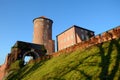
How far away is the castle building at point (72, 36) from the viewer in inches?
1950

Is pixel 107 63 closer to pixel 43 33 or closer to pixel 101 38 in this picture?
pixel 101 38

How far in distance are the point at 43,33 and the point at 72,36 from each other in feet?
26.1

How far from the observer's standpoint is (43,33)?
5278 cm

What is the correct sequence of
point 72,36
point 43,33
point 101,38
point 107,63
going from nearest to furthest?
point 107,63, point 101,38, point 72,36, point 43,33

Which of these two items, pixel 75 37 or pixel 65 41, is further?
pixel 65 41

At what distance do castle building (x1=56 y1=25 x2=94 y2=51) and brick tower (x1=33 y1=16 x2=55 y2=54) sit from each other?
132 inches

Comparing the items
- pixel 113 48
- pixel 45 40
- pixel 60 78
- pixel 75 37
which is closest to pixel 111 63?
pixel 113 48

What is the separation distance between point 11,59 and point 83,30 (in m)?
28.0

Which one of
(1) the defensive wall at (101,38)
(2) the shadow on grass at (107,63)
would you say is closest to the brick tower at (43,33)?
(1) the defensive wall at (101,38)

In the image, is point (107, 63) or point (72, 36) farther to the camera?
point (72, 36)

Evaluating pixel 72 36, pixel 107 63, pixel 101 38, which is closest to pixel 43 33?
pixel 72 36

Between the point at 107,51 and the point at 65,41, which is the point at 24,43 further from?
the point at 65,41

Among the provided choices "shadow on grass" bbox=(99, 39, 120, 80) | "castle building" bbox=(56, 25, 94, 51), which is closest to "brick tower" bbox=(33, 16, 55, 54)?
"castle building" bbox=(56, 25, 94, 51)

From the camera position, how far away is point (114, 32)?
1369 centimetres
